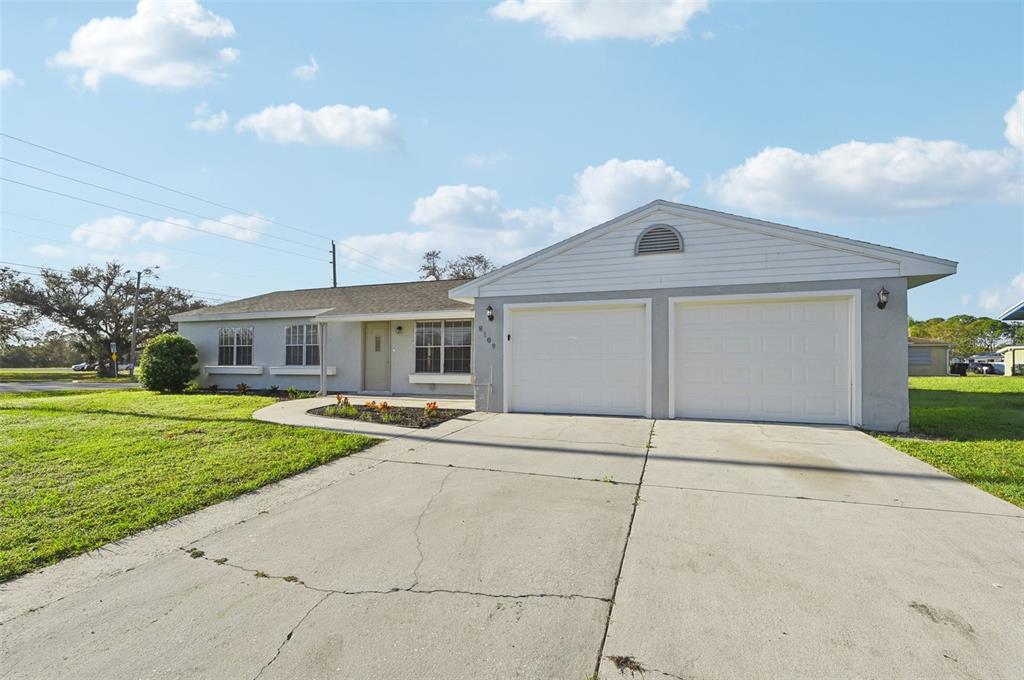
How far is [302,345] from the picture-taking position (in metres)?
15.8

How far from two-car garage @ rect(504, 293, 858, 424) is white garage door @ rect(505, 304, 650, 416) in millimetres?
21

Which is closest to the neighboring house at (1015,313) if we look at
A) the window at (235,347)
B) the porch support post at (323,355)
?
the porch support post at (323,355)

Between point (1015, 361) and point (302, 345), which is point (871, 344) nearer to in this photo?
point (302, 345)

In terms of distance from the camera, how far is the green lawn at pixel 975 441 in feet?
17.2

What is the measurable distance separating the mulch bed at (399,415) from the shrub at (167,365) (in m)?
7.92

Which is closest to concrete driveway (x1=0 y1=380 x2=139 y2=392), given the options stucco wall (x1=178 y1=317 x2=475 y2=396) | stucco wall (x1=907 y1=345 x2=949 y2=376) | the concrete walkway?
stucco wall (x1=178 y1=317 x2=475 y2=396)

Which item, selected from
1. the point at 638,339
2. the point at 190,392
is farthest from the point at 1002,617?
the point at 190,392

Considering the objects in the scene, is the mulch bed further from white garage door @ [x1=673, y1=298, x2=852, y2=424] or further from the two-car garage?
white garage door @ [x1=673, y1=298, x2=852, y2=424]

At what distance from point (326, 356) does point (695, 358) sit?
36.9ft

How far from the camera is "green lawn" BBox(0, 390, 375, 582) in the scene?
12.8 feet

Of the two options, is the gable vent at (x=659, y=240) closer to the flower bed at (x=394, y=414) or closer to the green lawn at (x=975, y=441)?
the green lawn at (x=975, y=441)

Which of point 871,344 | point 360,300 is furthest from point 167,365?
point 871,344

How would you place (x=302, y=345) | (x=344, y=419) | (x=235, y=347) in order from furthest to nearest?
(x=235, y=347), (x=302, y=345), (x=344, y=419)

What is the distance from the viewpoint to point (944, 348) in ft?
91.5
